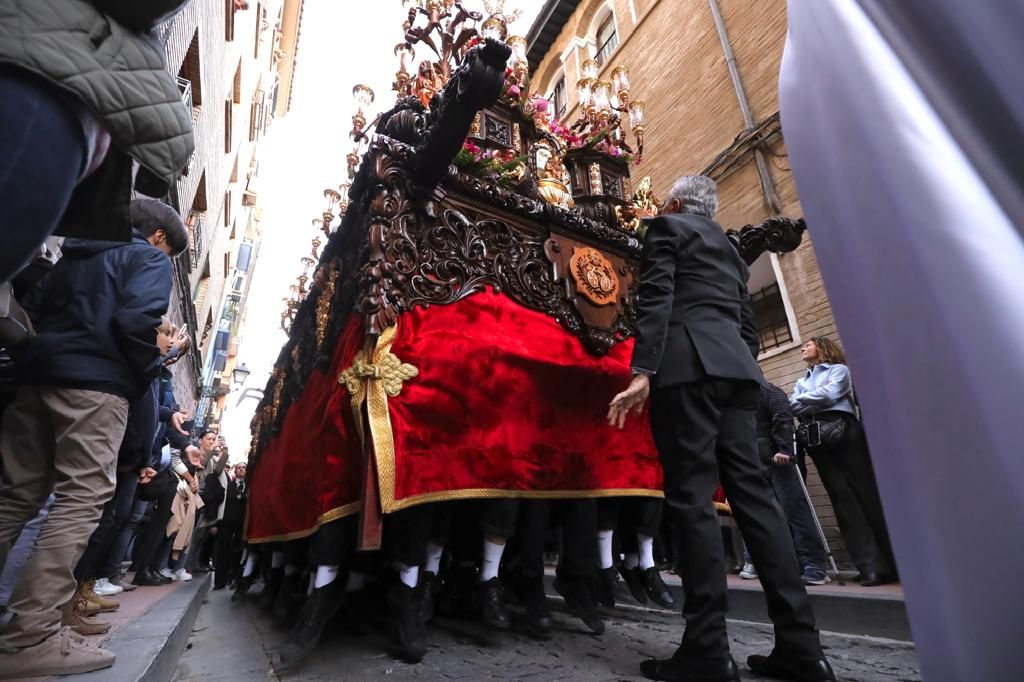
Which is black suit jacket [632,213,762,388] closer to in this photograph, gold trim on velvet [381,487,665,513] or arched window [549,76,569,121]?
gold trim on velvet [381,487,665,513]

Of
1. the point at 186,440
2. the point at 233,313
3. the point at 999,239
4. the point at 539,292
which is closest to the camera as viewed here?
the point at 999,239

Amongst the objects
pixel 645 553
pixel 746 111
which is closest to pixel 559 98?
pixel 746 111

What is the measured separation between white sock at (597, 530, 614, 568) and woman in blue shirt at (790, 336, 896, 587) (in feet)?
6.83

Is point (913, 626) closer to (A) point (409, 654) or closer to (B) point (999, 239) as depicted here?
(B) point (999, 239)

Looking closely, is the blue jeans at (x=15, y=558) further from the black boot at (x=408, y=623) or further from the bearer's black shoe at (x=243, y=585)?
the bearer's black shoe at (x=243, y=585)

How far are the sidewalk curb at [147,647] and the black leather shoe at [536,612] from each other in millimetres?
1633

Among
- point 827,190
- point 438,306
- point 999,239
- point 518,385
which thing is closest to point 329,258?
point 438,306

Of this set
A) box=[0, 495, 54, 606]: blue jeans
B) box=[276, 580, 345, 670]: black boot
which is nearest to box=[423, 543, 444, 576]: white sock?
box=[276, 580, 345, 670]: black boot

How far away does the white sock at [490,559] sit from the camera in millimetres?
2838

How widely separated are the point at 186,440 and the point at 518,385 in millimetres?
3932

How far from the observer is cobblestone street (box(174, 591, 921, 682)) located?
199 centimetres

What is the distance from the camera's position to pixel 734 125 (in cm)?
839

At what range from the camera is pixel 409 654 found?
2.23m

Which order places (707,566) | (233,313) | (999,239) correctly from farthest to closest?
(233,313)
(707,566)
(999,239)
